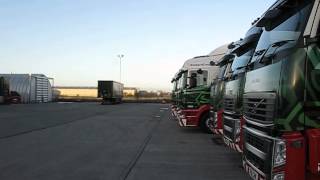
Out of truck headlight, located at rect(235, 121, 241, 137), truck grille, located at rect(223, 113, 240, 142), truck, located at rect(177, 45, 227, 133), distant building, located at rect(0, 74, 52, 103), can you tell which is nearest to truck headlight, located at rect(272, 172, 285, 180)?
truck headlight, located at rect(235, 121, 241, 137)

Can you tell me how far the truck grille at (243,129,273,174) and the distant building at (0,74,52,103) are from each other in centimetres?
7040

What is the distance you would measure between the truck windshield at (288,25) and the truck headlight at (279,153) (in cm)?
125

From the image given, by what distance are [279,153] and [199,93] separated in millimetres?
13900

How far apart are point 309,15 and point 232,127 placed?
3.84 meters

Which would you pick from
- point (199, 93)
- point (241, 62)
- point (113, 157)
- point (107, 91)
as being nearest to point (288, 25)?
point (241, 62)

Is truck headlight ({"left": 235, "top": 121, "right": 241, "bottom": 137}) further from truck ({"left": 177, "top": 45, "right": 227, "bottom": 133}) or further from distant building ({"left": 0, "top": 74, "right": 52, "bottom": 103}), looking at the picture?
distant building ({"left": 0, "top": 74, "right": 52, "bottom": 103})

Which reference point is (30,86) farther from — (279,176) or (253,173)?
(279,176)

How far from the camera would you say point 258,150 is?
6.41 meters

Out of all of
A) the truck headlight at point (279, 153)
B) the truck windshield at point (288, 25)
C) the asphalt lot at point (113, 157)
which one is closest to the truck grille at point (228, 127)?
the asphalt lot at point (113, 157)

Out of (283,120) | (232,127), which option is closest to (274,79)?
(283,120)

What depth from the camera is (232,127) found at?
9.42 metres

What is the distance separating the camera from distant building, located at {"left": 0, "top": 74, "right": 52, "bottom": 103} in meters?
Result: 75.2

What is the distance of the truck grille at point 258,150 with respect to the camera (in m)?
5.91

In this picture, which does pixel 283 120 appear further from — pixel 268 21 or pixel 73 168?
pixel 73 168
